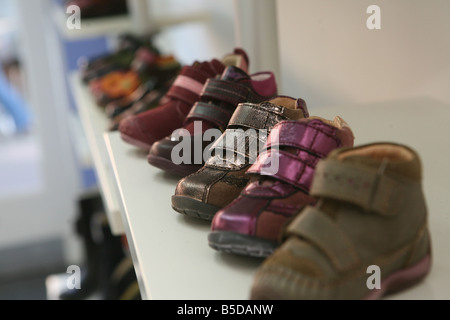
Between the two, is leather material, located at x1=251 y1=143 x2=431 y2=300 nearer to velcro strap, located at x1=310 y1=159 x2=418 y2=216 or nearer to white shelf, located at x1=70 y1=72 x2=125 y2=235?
velcro strap, located at x1=310 y1=159 x2=418 y2=216

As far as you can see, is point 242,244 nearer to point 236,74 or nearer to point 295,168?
point 295,168

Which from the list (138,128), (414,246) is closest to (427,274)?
(414,246)

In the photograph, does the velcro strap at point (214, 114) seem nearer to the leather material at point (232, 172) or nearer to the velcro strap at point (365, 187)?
the leather material at point (232, 172)

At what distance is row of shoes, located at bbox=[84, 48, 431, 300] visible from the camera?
45 centimetres

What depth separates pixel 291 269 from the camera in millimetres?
444

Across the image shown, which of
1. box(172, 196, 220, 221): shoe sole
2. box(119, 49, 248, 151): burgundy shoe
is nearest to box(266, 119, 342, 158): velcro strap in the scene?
box(172, 196, 220, 221): shoe sole

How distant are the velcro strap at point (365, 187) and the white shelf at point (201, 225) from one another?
0.27 ft

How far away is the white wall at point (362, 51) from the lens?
971 millimetres

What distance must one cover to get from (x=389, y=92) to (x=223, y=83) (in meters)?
0.47

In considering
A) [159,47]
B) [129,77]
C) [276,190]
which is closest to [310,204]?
[276,190]

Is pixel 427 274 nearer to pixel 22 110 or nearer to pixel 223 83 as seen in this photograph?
pixel 223 83

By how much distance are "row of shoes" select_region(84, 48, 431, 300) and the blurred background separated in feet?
1.36

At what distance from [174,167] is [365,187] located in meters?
0.35

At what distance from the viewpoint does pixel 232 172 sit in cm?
64
